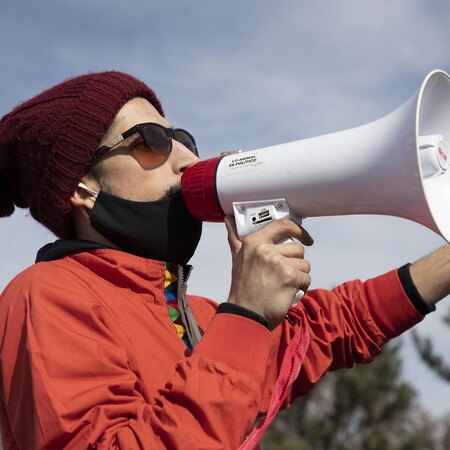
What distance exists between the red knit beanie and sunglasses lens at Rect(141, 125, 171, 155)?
0.54ft

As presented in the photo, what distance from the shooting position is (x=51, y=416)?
218 cm

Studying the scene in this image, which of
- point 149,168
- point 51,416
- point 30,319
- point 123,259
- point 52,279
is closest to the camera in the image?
point 51,416

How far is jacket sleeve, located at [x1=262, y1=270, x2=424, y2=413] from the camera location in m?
3.24

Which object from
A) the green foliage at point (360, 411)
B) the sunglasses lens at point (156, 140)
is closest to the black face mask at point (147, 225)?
the sunglasses lens at point (156, 140)

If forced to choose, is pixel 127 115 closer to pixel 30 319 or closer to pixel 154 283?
pixel 154 283

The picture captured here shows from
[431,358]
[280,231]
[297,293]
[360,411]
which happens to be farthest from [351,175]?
[360,411]

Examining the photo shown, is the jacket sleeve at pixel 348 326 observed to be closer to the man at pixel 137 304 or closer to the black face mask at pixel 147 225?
the man at pixel 137 304

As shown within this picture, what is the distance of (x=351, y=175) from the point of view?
8.37 feet

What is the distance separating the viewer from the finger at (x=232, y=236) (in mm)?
2738

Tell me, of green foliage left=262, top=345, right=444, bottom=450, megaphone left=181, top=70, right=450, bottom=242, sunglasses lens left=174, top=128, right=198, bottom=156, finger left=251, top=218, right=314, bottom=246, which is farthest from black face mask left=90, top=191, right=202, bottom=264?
green foliage left=262, top=345, right=444, bottom=450

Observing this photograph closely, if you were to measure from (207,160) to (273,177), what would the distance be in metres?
0.35

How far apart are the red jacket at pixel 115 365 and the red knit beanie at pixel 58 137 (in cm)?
36

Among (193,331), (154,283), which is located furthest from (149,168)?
(193,331)


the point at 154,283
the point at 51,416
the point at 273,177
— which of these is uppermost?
the point at 273,177
